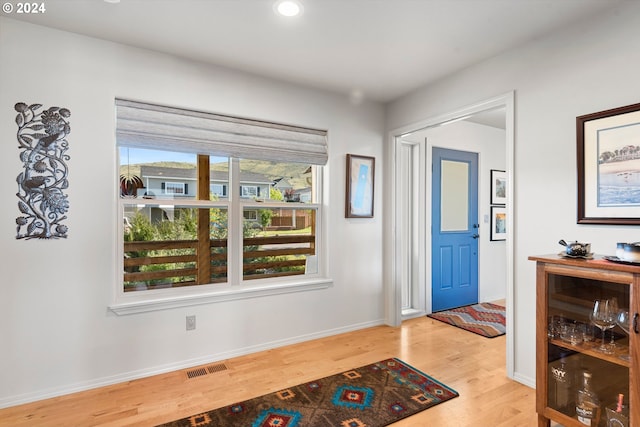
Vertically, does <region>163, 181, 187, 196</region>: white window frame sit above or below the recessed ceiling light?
below

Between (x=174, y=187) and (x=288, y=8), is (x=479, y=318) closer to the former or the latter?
(x=174, y=187)

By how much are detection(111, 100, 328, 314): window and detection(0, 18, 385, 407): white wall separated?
12 cm

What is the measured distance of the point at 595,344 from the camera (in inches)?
71.8

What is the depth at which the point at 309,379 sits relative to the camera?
2.55 meters

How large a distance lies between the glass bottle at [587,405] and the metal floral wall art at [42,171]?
3.37m

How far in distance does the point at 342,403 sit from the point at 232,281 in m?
1.40

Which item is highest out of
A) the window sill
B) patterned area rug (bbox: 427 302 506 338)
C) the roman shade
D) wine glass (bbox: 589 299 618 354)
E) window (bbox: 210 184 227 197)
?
the roman shade

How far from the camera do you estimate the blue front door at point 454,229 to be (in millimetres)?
4312

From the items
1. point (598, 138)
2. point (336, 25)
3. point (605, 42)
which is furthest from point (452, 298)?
point (336, 25)

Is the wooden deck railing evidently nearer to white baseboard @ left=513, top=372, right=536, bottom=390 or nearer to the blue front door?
the blue front door

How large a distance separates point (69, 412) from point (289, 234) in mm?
2073

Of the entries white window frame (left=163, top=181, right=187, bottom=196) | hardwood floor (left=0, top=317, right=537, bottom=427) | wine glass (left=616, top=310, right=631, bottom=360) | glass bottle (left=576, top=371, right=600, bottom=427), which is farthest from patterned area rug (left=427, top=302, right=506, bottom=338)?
white window frame (left=163, top=181, right=187, bottom=196)
